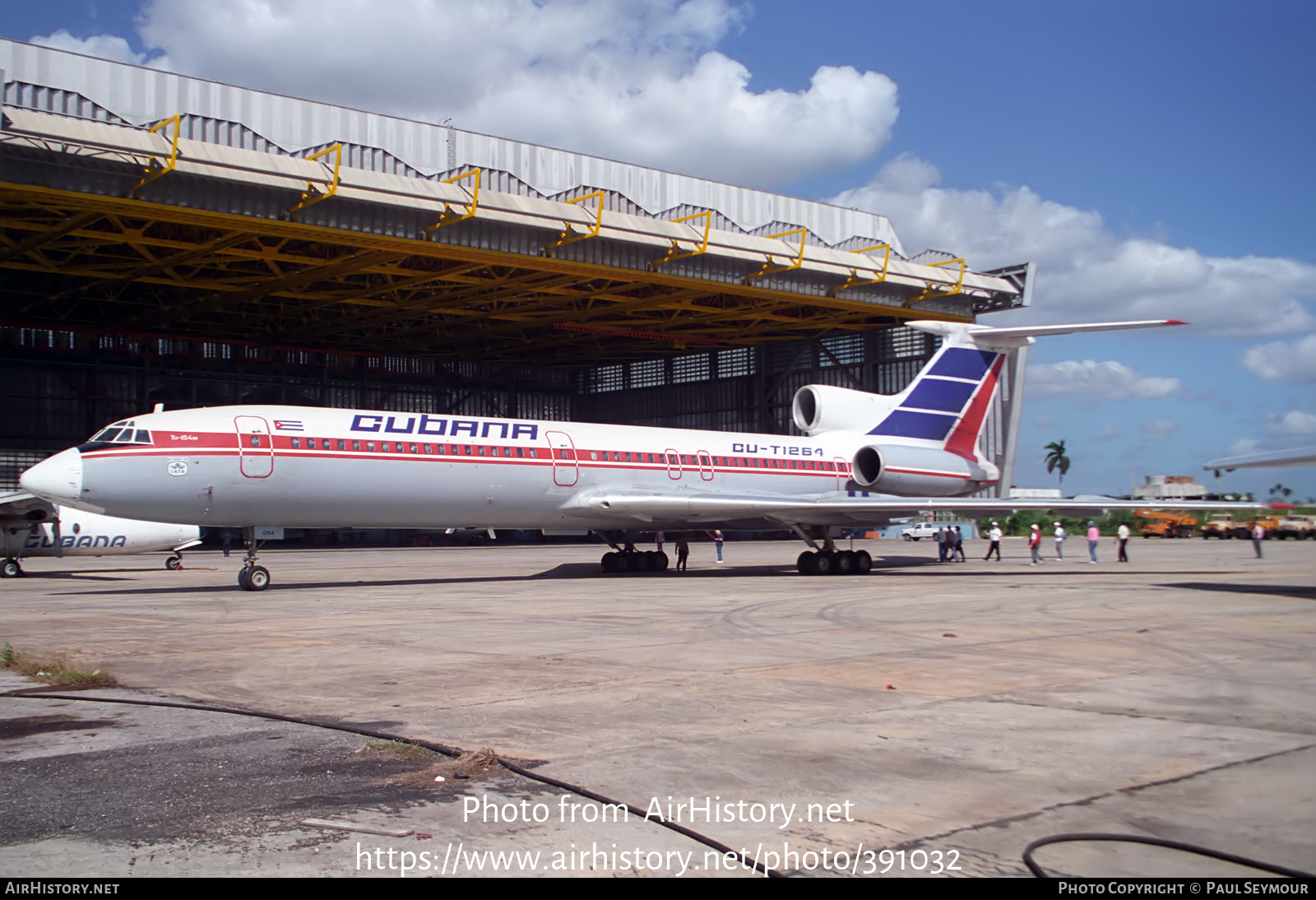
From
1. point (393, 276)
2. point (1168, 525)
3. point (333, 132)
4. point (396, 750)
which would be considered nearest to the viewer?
point (396, 750)

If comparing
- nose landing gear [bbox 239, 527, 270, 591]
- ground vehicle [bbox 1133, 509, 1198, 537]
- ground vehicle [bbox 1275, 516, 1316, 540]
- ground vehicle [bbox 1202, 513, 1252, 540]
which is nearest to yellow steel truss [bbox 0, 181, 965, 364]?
nose landing gear [bbox 239, 527, 270, 591]

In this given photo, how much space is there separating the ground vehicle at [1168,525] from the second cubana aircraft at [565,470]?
3379cm

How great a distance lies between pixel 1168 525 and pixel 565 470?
4762 cm

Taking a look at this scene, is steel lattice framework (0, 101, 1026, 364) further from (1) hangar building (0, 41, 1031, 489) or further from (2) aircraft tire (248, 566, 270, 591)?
(2) aircraft tire (248, 566, 270, 591)

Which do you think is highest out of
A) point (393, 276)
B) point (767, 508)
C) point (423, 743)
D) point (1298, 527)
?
point (393, 276)

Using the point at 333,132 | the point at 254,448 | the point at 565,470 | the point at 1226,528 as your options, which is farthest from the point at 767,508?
the point at 1226,528

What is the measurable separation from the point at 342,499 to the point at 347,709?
43.6ft

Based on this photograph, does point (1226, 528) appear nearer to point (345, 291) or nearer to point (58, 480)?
point (345, 291)

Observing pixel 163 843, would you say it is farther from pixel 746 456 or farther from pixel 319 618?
pixel 746 456

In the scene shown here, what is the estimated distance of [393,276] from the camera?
39844mm

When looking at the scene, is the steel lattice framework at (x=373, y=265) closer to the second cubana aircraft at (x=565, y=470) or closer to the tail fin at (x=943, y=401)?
the second cubana aircraft at (x=565, y=470)

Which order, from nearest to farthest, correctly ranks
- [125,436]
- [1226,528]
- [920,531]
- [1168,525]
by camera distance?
[125,436]
[1226,528]
[1168,525]
[920,531]

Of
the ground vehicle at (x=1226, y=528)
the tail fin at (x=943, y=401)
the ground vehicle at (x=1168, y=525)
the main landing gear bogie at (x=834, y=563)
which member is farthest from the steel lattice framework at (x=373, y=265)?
the ground vehicle at (x=1226, y=528)

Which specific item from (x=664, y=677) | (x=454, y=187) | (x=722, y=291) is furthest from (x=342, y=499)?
(x=722, y=291)
